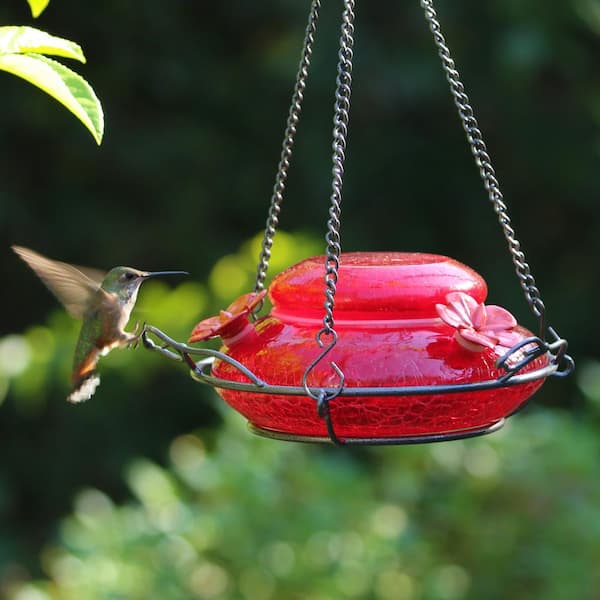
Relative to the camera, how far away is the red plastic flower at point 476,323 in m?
1.86

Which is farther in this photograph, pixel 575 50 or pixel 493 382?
pixel 575 50

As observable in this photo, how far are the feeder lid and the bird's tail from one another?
67cm

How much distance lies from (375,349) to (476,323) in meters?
0.19

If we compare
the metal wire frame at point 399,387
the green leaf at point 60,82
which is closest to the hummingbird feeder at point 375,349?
the metal wire frame at point 399,387

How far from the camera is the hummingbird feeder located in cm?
182

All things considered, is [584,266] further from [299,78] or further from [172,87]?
[299,78]

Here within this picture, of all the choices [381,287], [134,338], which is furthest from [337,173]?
[134,338]

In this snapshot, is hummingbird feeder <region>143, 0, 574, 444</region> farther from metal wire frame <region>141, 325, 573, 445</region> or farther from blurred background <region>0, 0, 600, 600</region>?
blurred background <region>0, 0, 600, 600</region>

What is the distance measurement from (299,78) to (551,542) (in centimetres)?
263

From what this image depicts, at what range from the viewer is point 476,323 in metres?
1.89

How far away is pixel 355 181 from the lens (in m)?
6.48

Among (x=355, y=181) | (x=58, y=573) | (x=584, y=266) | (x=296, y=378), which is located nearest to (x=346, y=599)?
(x=58, y=573)

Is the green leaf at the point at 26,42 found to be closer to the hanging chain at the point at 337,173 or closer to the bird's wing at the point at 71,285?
the hanging chain at the point at 337,173

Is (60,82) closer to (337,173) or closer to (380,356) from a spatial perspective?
(337,173)
